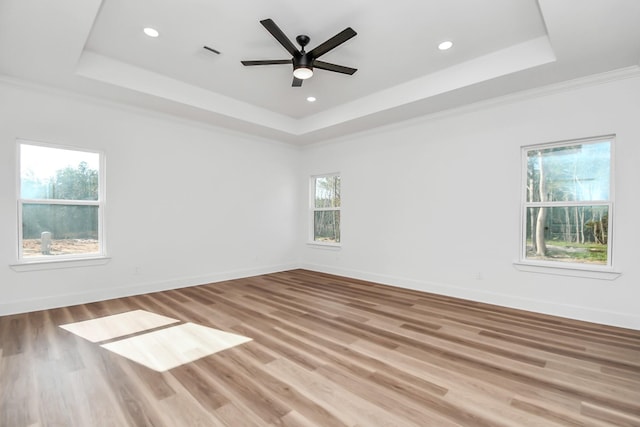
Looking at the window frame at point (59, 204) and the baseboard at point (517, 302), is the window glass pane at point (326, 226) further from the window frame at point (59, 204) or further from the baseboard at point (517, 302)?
the window frame at point (59, 204)

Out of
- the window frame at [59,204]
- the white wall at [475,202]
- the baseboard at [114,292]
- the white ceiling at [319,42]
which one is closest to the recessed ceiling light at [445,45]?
the white ceiling at [319,42]

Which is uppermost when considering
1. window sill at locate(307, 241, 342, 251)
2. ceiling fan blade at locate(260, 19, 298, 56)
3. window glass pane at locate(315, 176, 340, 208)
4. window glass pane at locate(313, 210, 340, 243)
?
ceiling fan blade at locate(260, 19, 298, 56)

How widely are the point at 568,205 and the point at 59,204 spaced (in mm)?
6573

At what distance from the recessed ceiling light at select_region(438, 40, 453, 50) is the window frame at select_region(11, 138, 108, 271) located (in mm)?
4726

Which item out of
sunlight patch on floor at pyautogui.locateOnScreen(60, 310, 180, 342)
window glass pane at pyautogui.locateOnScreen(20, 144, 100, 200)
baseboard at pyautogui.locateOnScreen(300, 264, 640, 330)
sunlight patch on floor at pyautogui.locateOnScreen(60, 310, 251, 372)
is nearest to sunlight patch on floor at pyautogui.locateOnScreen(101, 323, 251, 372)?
sunlight patch on floor at pyautogui.locateOnScreen(60, 310, 251, 372)

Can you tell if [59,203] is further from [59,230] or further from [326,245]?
[326,245]

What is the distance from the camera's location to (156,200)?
15.9 feet

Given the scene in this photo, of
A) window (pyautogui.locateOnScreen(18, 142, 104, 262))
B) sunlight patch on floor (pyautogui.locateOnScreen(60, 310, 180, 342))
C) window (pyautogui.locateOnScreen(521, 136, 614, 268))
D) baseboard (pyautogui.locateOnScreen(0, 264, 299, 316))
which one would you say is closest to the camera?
sunlight patch on floor (pyautogui.locateOnScreen(60, 310, 180, 342))

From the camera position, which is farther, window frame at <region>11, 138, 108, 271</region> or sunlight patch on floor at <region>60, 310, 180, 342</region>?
window frame at <region>11, 138, 108, 271</region>

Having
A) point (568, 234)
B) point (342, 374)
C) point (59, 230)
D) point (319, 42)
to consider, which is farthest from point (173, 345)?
point (568, 234)

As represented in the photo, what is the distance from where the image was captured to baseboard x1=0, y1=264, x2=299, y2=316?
12.2 feet

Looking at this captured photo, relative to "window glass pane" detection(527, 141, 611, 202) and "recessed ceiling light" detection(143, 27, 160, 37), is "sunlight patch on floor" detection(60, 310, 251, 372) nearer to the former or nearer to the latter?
"recessed ceiling light" detection(143, 27, 160, 37)

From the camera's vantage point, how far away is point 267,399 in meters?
2.00

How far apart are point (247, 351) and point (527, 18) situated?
4122 millimetres
